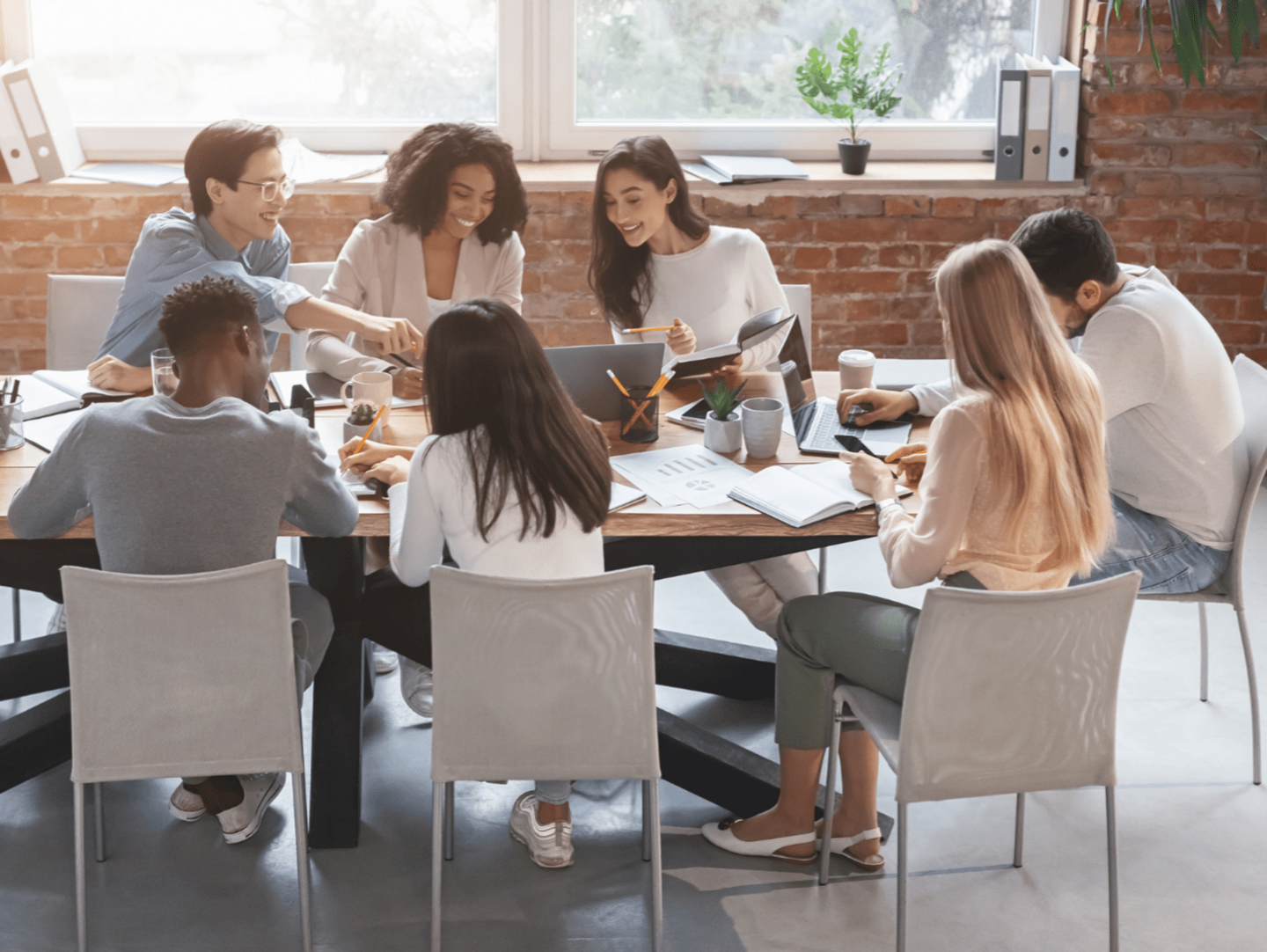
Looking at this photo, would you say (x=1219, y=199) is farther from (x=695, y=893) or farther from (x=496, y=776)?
(x=496, y=776)

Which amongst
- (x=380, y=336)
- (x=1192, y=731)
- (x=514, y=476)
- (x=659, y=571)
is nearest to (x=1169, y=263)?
(x=1192, y=731)

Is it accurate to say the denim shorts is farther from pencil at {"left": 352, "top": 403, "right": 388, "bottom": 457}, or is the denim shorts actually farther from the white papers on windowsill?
pencil at {"left": 352, "top": 403, "right": 388, "bottom": 457}

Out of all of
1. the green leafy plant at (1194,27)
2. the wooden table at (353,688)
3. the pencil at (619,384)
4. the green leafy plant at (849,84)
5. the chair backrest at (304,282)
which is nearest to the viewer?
the wooden table at (353,688)

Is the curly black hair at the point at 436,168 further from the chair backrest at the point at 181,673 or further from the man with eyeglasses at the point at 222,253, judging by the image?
the chair backrest at the point at 181,673

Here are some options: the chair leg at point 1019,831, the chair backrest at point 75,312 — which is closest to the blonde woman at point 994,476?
the chair leg at point 1019,831

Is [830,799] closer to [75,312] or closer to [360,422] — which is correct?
[360,422]

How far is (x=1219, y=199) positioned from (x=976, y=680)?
2833 millimetres

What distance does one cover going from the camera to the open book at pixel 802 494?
2.21m

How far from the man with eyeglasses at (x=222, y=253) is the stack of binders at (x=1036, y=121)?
218 cm

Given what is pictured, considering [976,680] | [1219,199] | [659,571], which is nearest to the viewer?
[976,680]

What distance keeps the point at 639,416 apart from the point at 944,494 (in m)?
0.74

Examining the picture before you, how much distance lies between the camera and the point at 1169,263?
417cm

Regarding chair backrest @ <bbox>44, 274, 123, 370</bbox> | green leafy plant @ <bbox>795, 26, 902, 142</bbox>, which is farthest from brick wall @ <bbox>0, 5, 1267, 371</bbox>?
chair backrest @ <bbox>44, 274, 123, 370</bbox>

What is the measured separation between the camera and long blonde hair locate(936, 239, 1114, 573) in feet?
6.45
